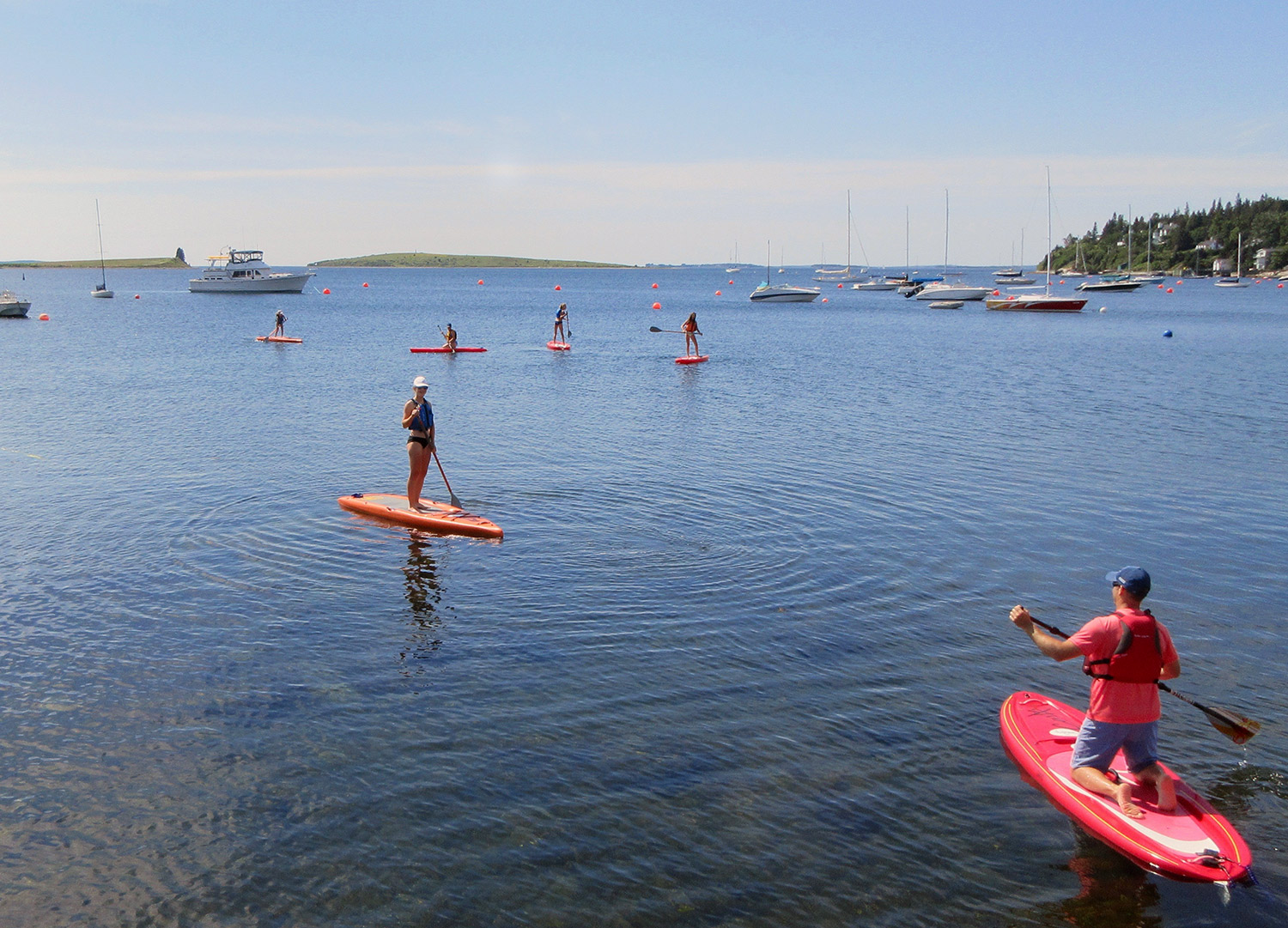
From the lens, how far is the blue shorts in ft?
25.7

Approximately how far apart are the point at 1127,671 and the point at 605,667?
5271 millimetres

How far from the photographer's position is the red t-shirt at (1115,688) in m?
7.57

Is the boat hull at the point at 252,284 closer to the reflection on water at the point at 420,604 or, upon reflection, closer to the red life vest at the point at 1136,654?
the reflection on water at the point at 420,604

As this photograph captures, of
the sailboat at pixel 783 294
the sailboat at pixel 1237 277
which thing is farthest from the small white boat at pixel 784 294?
the sailboat at pixel 1237 277

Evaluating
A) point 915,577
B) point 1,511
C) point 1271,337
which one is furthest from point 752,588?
point 1271,337

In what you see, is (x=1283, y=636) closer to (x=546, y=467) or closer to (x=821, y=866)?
(x=821, y=866)

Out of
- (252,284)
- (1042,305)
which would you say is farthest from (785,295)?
(252,284)

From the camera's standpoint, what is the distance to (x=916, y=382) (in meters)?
38.5

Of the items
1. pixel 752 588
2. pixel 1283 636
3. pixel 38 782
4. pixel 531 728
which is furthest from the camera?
pixel 752 588

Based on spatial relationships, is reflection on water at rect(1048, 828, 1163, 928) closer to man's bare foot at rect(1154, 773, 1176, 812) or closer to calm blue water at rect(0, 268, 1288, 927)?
calm blue water at rect(0, 268, 1288, 927)

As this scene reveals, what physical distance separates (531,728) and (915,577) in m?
6.76

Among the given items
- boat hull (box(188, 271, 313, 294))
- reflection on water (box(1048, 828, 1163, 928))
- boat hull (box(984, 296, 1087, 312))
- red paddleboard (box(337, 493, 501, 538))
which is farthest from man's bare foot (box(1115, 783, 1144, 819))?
boat hull (box(188, 271, 313, 294))

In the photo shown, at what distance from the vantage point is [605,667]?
1070cm

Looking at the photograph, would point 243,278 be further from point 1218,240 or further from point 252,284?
point 1218,240
